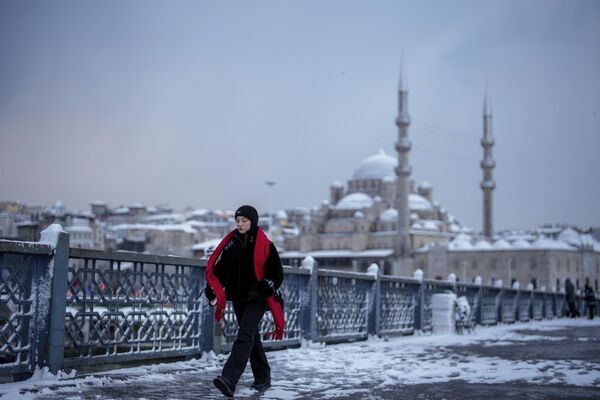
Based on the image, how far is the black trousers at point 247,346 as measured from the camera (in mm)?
4953

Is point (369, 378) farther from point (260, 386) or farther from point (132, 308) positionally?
point (132, 308)

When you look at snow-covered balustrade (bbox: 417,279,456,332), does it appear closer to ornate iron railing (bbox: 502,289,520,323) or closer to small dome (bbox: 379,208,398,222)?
ornate iron railing (bbox: 502,289,520,323)

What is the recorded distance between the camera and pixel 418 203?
89.9 metres

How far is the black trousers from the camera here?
4.95 m

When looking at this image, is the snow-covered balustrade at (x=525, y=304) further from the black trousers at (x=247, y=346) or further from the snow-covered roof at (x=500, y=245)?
the snow-covered roof at (x=500, y=245)

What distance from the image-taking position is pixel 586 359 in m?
8.30

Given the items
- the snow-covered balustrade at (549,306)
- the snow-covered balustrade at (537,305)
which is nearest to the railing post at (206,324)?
the snow-covered balustrade at (537,305)

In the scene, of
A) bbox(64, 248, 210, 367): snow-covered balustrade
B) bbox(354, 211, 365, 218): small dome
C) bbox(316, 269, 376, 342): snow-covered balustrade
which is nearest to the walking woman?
bbox(64, 248, 210, 367): snow-covered balustrade

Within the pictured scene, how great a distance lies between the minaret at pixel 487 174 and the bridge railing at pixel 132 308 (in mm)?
63676

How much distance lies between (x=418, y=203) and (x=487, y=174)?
16398 mm

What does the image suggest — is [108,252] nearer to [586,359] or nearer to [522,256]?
[586,359]

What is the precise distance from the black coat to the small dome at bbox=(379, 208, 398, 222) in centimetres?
7756

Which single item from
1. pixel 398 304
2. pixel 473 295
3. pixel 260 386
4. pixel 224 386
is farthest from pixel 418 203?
pixel 224 386

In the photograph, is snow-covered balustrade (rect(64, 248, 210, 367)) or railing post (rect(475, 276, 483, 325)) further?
railing post (rect(475, 276, 483, 325))
